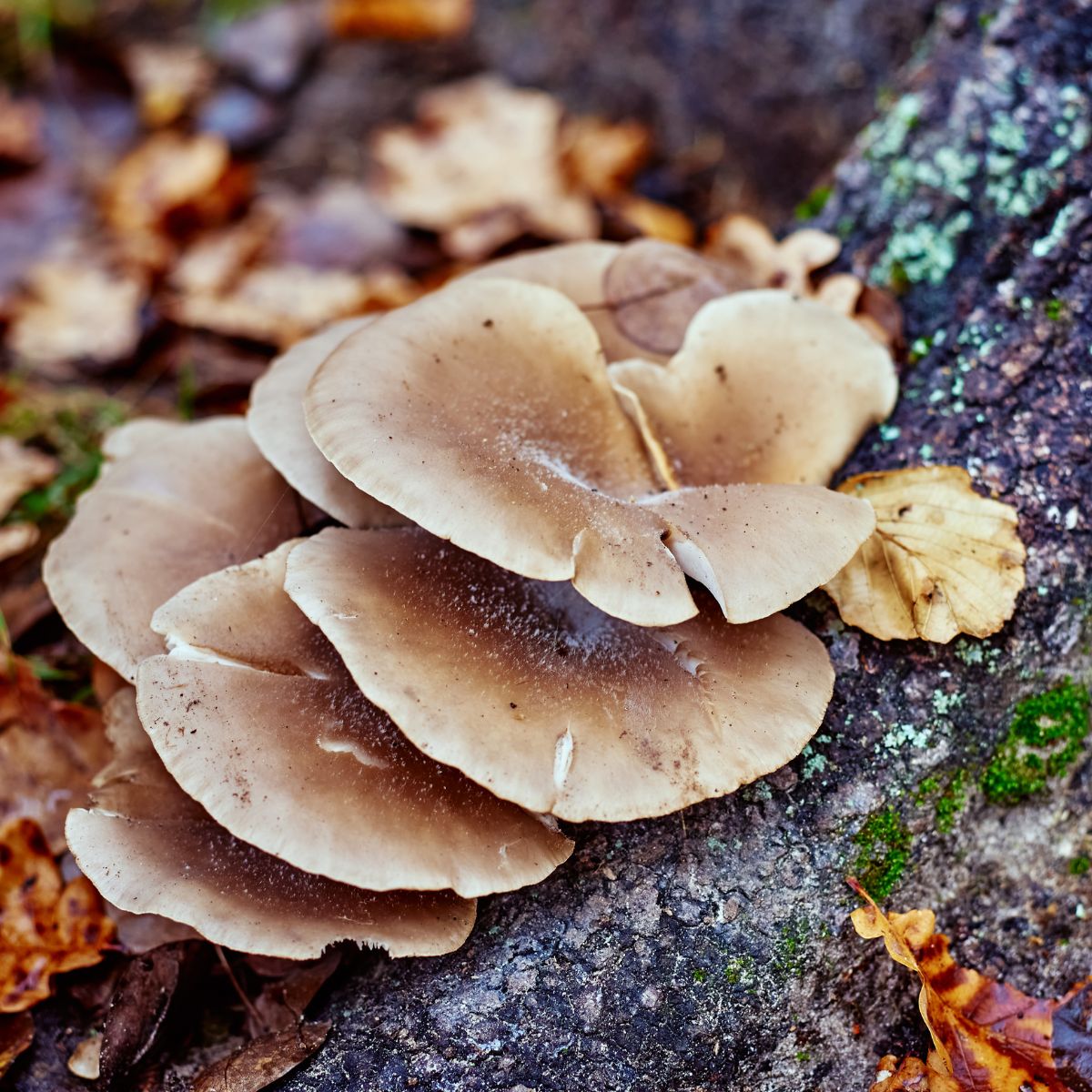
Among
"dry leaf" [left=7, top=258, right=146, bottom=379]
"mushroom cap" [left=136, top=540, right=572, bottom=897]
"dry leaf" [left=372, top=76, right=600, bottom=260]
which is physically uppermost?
"mushroom cap" [left=136, top=540, right=572, bottom=897]

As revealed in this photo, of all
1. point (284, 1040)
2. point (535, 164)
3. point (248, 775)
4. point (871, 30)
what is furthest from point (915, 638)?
point (535, 164)

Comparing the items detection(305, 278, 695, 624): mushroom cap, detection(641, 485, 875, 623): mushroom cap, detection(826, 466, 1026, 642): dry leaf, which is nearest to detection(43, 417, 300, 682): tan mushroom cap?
detection(305, 278, 695, 624): mushroom cap

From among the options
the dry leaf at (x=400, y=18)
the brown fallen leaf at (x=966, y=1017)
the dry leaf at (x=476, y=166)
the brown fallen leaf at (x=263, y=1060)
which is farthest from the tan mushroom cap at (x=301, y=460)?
the dry leaf at (x=400, y=18)

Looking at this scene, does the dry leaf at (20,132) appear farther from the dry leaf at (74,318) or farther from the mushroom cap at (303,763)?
the mushroom cap at (303,763)

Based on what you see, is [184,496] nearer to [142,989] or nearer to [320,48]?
[142,989]

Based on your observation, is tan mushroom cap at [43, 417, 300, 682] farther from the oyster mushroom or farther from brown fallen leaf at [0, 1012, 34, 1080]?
brown fallen leaf at [0, 1012, 34, 1080]

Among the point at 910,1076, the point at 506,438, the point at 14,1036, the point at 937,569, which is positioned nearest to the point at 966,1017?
the point at 910,1076

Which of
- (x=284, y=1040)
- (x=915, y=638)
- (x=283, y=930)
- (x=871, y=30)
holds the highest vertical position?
(x=871, y=30)
